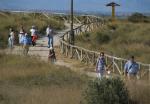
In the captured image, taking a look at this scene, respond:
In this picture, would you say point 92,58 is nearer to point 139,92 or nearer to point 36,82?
point 36,82

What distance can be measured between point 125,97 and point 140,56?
20.8 meters

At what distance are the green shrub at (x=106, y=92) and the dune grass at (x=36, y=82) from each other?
2.12 feet

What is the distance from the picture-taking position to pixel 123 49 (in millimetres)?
40844

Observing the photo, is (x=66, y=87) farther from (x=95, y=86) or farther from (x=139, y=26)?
(x=139, y=26)

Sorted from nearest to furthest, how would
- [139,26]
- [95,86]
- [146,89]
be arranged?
[95,86] < [146,89] < [139,26]

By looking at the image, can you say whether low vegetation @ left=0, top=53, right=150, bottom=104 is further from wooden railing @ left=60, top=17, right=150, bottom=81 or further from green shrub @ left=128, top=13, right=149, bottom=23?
green shrub @ left=128, top=13, right=149, bottom=23

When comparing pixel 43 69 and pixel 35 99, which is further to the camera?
pixel 43 69

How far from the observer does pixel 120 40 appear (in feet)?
161

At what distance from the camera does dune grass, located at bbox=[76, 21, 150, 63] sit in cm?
4040

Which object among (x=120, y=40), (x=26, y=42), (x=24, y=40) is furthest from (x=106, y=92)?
(x=120, y=40)

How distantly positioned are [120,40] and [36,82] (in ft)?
91.3

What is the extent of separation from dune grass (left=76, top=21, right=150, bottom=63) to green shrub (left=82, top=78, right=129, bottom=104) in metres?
19.9

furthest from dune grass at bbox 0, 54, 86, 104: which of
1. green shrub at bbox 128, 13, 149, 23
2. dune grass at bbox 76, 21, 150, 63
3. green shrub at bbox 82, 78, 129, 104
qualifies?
green shrub at bbox 128, 13, 149, 23

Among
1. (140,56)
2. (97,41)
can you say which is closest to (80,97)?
(140,56)
